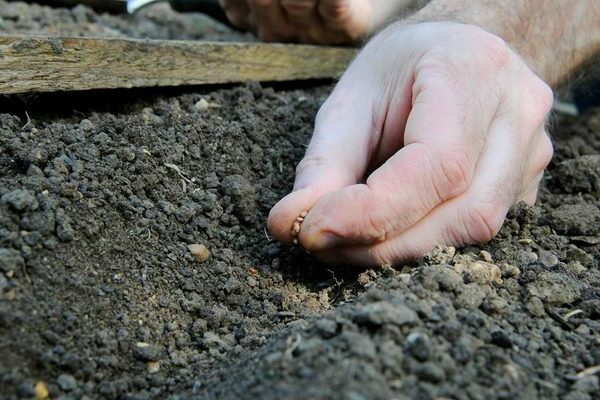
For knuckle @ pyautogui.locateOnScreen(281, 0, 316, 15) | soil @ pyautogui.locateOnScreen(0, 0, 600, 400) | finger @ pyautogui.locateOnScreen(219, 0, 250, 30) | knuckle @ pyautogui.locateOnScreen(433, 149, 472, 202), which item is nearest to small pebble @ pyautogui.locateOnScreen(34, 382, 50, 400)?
soil @ pyautogui.locateOnScreen(0, 0, 600, 400)

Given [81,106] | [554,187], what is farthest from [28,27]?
[554,187]

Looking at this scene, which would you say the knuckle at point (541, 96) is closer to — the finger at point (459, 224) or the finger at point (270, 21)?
the finger at point (459, 224)

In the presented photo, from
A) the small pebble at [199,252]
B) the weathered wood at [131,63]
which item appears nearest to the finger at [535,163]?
the small pebble at [199,252]

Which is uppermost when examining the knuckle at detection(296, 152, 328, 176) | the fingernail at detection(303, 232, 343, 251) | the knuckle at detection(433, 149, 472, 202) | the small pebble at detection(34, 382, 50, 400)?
the knuckle at detection(433, 149, 472, 202)

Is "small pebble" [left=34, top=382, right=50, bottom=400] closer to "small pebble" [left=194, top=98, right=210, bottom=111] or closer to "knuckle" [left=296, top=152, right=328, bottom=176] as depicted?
"knuckle" [left=296, top=152, right=328, bottom=176]

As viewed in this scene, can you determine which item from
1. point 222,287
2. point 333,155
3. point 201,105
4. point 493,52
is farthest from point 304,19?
point 222,287

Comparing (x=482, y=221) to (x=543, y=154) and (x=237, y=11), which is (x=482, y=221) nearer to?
(x=543, y=154)

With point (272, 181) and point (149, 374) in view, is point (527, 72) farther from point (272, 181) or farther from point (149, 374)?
point (149, 374)
